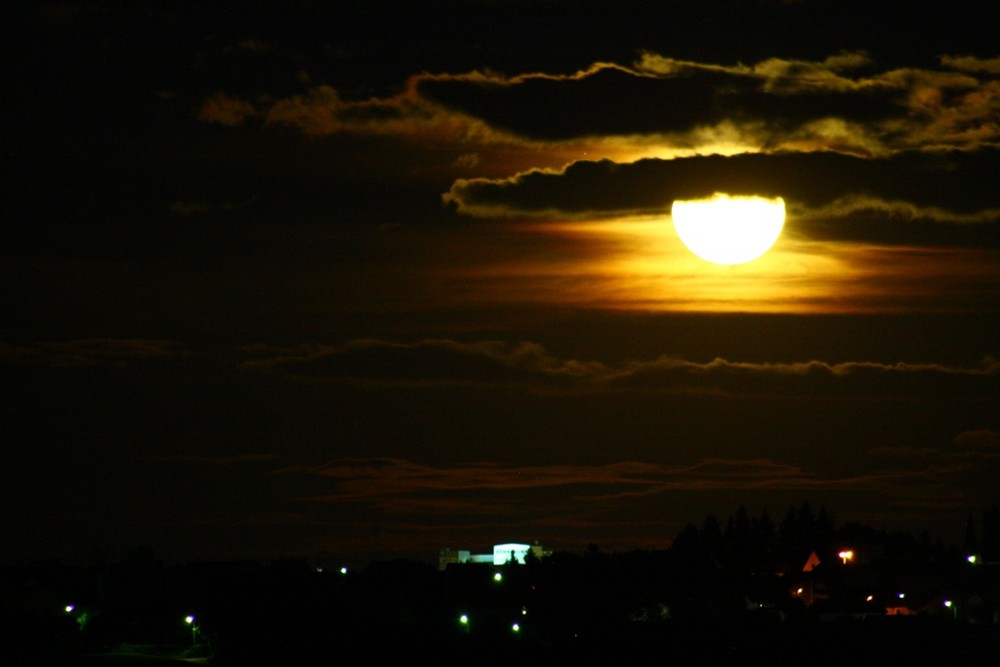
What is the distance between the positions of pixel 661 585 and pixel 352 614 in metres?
20.4

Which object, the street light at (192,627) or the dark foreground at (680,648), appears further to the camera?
the street light at (192,627)

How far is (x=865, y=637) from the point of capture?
8662 cm

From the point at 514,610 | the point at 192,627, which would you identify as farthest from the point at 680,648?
the point at 192,627

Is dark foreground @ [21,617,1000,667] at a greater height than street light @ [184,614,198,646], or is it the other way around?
street light @ [184,614,198,646]

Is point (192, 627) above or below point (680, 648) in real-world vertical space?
above

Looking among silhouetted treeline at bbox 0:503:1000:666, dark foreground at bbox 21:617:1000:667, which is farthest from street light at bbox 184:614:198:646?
dark foreground at bbox 21:617:1000:667

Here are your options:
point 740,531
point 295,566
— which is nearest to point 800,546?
point 740,531

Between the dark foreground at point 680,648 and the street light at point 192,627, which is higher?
the street light at point 192,627

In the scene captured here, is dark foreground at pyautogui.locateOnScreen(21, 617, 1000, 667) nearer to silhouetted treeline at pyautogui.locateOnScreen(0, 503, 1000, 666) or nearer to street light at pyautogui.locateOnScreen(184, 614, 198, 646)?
silhouetted treeline at pyautogui.locateOnScreen(0, 503, 1000, 666)

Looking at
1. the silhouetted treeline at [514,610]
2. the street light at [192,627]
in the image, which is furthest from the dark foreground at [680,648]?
the street light at [192,627]

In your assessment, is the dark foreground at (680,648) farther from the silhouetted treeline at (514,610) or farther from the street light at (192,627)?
the street light at (192,627)

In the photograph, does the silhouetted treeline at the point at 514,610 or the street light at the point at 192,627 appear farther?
the street light at the point at 192,627

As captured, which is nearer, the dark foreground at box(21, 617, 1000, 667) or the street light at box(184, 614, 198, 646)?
the dark foreground at box(21, 617, 1000, 667)

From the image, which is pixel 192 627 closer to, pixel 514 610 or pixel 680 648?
pixel 514 610
